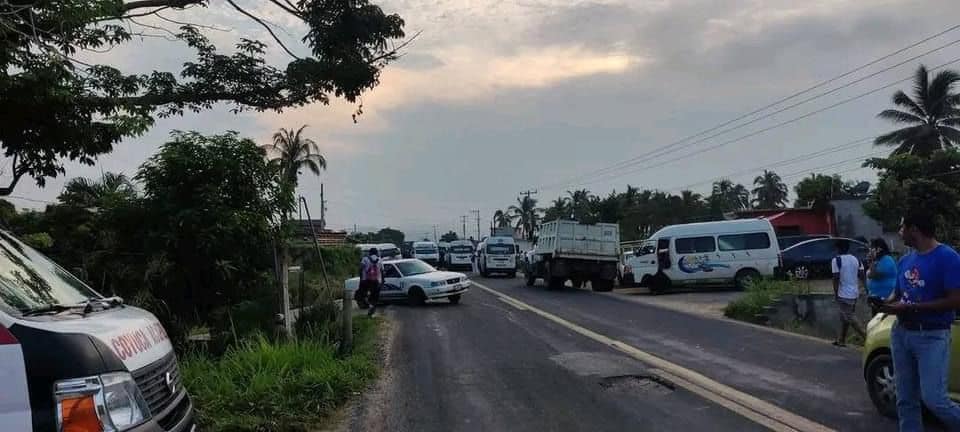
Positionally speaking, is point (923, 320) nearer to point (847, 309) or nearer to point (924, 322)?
point (924, 322)

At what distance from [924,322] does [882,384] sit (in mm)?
1701

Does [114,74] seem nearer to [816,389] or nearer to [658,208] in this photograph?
[816,389]

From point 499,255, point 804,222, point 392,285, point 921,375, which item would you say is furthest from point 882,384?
point 804,222

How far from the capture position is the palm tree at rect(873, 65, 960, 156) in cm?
4334

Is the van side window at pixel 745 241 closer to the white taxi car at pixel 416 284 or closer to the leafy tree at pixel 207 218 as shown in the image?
the white taxi car at pixel 416 284

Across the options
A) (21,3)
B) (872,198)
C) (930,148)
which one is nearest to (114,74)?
(21,3)

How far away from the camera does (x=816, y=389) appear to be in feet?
26.7

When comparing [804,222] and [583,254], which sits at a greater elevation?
[804,222]

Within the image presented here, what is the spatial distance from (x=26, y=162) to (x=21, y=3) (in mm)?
2425

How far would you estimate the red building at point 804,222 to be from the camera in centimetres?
4575

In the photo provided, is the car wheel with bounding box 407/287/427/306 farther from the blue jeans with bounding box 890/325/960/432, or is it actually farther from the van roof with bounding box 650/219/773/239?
the blue jeans with bounding box 890/325/960/432

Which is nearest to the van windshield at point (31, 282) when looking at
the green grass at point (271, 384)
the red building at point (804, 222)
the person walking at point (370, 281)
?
the green grass at point (271, 384)

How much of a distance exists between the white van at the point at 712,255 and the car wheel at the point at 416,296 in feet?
30.0

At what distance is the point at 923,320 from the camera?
17.9 feet
